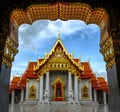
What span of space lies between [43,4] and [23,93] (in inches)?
744

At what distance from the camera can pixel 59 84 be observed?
21938 millimetres

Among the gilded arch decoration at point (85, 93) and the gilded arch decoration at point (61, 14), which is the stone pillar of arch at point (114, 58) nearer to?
the gilded arch decoration at point (61, 14)

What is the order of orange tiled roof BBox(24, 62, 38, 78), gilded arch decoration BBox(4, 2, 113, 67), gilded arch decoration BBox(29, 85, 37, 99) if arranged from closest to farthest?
gilded arch decoration BBox(4, 2, 113, 67) < gilded arch decoration BBox(29, 85, 37, 99) < orange tiled roof BBox(24, 62, 38, 78)

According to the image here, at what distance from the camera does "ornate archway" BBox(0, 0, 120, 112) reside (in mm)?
4789

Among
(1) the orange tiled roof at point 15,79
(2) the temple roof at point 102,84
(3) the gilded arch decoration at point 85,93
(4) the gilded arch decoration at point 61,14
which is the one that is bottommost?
(3) the gilded arch decoration at point 85,93

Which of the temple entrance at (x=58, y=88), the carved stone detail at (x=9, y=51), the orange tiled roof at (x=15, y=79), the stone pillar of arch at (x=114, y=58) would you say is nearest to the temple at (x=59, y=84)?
the temple entrance at (x=58, y=88)

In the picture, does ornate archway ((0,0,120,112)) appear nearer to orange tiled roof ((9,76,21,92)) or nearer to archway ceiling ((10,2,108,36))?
archway ceiling ((10,2,108,36))

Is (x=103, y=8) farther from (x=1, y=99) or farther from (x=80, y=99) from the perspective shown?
(x=80, y=99)

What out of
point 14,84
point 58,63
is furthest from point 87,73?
point 14,84

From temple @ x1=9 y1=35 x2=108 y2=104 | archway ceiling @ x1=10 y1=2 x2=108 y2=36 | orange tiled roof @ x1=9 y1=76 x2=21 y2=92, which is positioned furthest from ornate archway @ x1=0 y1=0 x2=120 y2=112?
orange tiled roof @ x1=9 y1=76 x2=21 y2=92

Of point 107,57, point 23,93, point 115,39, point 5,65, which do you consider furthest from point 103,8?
point 23,93

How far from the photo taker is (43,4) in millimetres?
5184

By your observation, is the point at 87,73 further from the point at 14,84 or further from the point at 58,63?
the point at 14,84

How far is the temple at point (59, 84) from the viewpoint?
21.4 m
